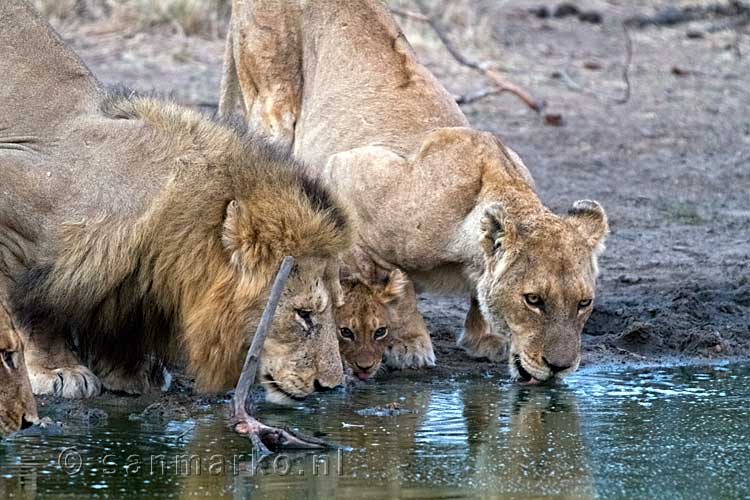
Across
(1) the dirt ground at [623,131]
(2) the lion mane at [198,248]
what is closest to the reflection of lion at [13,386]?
(2) the lion mane at [198,248]

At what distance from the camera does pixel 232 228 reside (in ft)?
18.0

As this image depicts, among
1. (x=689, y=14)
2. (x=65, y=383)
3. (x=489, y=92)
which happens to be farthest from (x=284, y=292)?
(x=689, y=14)

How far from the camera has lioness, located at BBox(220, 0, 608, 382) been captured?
20.5 feet

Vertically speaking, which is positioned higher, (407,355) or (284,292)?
(284,292)

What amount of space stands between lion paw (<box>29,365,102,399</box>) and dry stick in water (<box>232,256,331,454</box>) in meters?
0.89

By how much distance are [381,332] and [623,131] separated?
5.11 m

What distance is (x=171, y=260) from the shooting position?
5598 millimetres

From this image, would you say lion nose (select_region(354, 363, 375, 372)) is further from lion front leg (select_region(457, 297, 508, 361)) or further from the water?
lion front leg (select_region(457, 297, 508, 361))

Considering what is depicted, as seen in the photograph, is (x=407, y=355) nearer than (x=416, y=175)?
Yes

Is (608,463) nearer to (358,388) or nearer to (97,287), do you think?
(358,388)

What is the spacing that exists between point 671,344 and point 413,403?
5.29ft

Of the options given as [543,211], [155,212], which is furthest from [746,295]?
[155,212]

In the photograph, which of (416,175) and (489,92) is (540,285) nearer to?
(416,175)

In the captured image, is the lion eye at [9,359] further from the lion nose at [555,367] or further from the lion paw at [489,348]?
the lion paw at [489,348]
